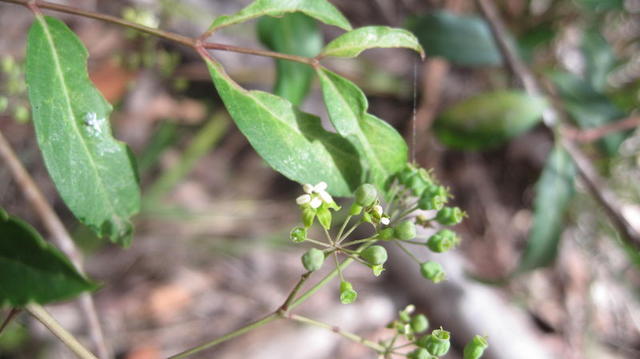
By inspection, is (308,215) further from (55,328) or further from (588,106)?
(588,106)

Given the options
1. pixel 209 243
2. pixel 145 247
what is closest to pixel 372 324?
pixel 209 243

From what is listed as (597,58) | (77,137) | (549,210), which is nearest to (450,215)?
(77,137)

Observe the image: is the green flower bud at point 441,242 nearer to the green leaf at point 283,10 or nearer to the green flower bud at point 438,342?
the green flower bud at point 438,342

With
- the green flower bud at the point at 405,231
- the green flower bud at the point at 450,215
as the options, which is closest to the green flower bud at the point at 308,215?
the green flower bud at the point at 405,231

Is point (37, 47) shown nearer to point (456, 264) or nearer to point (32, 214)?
point (32, 214)

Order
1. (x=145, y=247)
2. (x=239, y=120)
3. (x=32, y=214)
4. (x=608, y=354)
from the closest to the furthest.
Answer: (x=239, y=120)
(x=32, y=214)
(x=145, y=247)
(x=608, y=354)

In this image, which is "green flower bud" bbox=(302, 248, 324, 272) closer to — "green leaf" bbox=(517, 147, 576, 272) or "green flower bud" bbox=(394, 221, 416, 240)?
"green flower bud" bbox=(394, 221, 416, 240)
